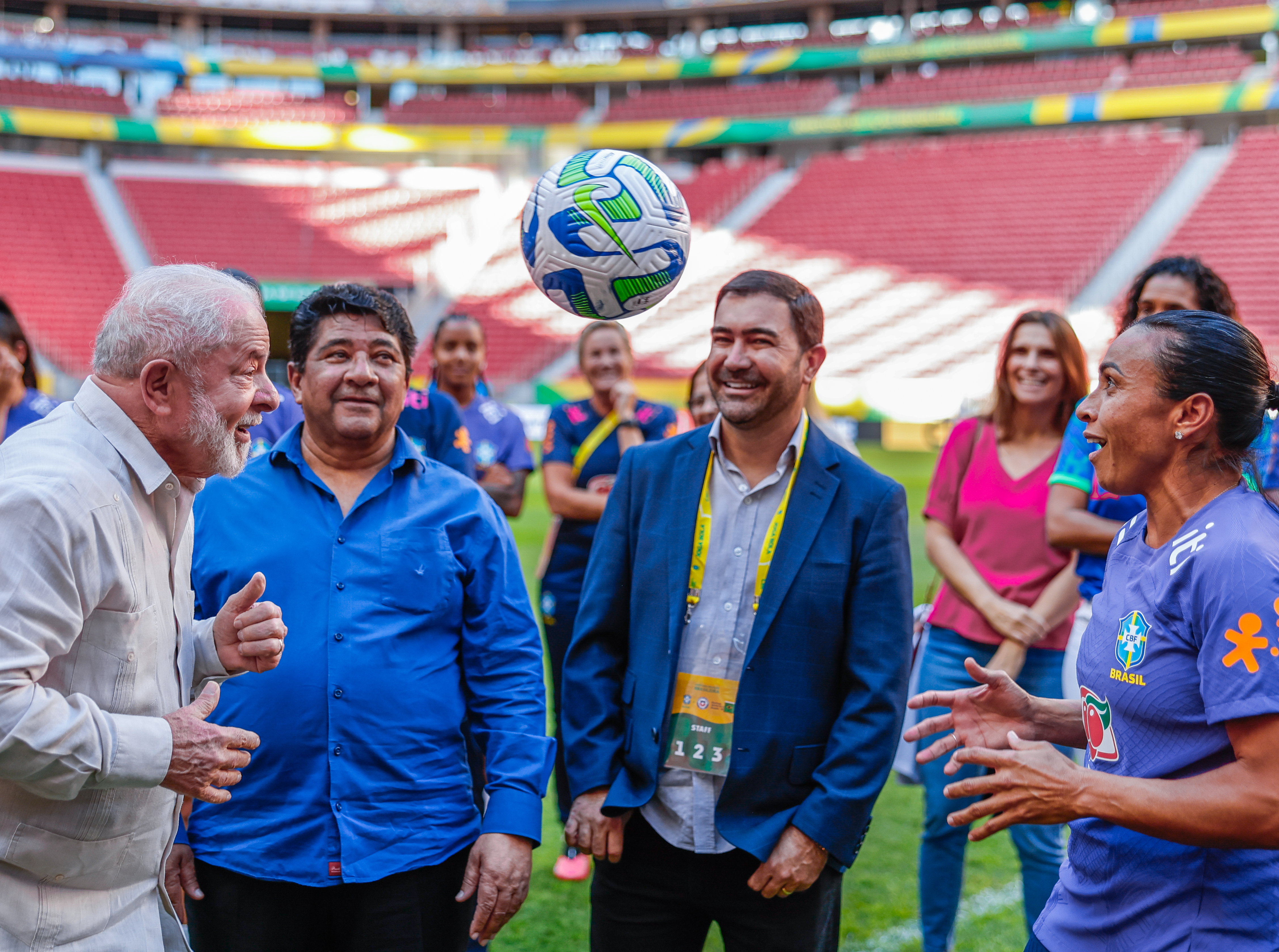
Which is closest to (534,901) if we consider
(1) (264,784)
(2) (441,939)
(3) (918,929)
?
(3) (918,929)

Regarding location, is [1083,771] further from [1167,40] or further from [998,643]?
[1167,40]

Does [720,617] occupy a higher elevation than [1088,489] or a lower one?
lower

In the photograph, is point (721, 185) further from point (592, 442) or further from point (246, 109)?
point (592, 442)

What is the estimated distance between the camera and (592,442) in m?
4.60

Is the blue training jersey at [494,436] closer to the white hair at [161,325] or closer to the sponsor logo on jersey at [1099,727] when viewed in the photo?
the white hair at [161,325]

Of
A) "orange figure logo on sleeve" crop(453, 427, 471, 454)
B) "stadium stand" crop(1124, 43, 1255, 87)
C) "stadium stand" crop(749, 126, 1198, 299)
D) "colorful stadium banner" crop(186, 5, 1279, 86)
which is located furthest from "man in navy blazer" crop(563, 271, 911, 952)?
"colorful stadium banner" crop(186, 5, 1279, 86)

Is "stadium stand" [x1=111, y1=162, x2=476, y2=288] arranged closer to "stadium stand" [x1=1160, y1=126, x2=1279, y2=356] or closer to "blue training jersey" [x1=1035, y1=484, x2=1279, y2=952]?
"stadium stand" [x1=1160, y1=126, x2=1279, y2=356]

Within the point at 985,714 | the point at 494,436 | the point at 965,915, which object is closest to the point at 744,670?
the point at 985,714

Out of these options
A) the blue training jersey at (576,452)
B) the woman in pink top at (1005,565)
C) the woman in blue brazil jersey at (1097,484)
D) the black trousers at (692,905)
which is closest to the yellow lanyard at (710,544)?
the black trousers at (692,905)

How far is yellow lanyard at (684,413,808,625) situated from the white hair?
1.12 m

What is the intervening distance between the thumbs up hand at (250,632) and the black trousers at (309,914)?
50 centimetres

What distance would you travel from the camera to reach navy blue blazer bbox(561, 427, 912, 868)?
219 cm

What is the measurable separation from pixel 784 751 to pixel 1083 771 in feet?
2.40

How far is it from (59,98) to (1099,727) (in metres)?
34.5
